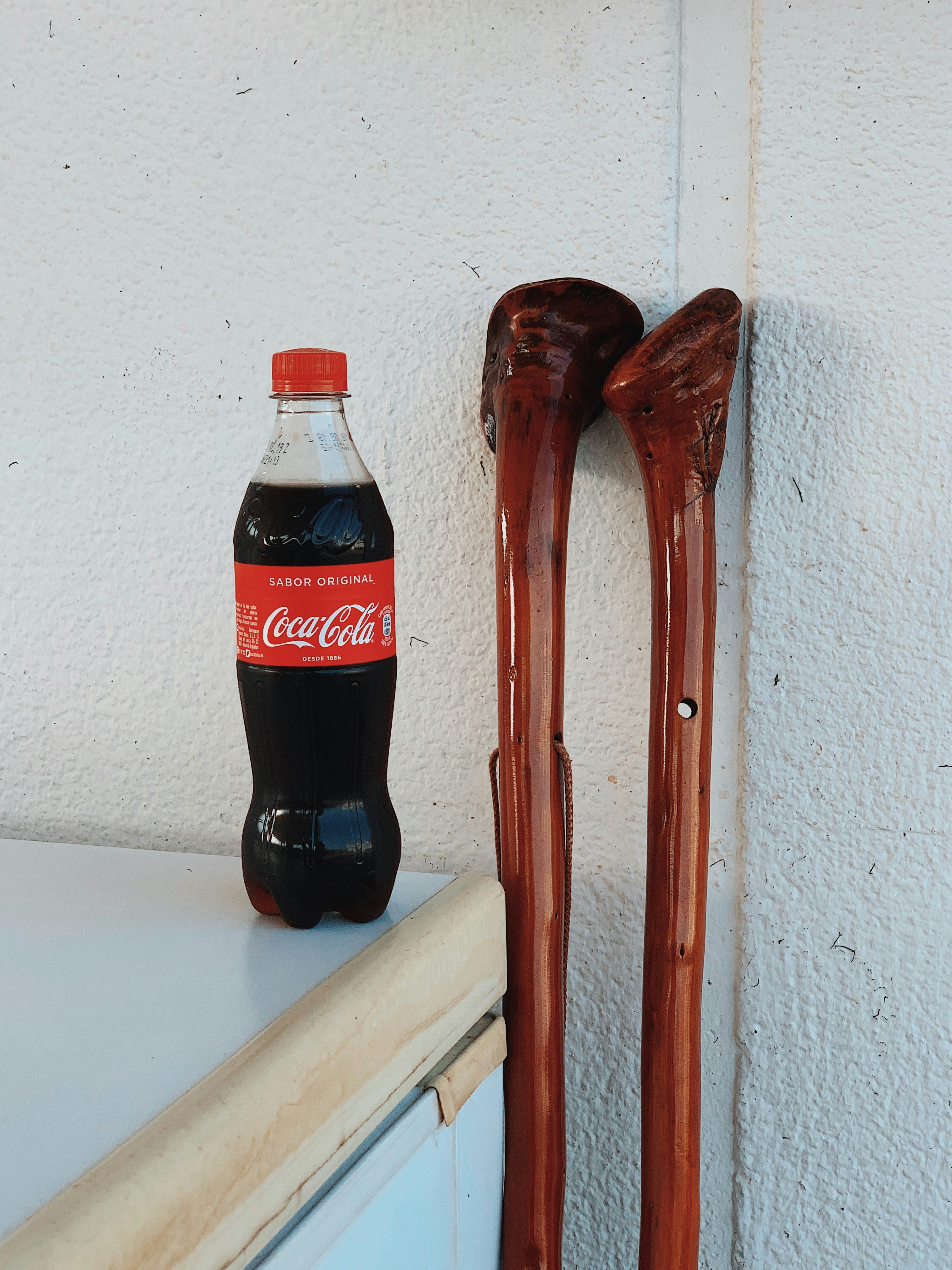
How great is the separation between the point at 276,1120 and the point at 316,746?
238 millimetres

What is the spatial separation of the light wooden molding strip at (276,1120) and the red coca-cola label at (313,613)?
183mm

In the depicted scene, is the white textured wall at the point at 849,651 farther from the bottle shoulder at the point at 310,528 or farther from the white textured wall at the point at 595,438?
the bottle shoulder at the point at 310,528

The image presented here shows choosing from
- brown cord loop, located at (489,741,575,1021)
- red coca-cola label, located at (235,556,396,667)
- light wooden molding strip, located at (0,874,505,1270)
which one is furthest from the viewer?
brown cord loop, located at (489,741,575,1021)

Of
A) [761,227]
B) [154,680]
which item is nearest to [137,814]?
[154,680]

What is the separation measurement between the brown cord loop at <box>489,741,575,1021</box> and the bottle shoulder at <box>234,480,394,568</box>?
0.66 ft

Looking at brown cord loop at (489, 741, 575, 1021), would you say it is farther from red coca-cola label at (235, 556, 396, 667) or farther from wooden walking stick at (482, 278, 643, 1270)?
red coca-cola label at (235, 556, 396, 667)

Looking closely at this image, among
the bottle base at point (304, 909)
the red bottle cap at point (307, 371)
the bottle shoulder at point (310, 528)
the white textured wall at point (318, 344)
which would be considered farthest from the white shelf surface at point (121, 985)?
the red bottle cap at point (307, 371)

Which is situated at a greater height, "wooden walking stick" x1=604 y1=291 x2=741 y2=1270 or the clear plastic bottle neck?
the clear plastic bottle neck

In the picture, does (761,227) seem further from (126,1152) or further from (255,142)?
(126,1152)

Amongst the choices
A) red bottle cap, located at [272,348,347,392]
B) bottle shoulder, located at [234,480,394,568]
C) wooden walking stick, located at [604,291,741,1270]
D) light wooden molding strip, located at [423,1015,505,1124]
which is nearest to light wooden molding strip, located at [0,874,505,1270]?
light wooden molding strip, located at [423,1015,505,1124]

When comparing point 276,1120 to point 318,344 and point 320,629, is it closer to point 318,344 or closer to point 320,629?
point 320,629

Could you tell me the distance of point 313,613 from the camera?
607 millimetres

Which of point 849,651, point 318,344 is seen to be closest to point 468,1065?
point 849,651

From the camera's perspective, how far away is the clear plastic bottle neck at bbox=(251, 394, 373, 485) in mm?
655
